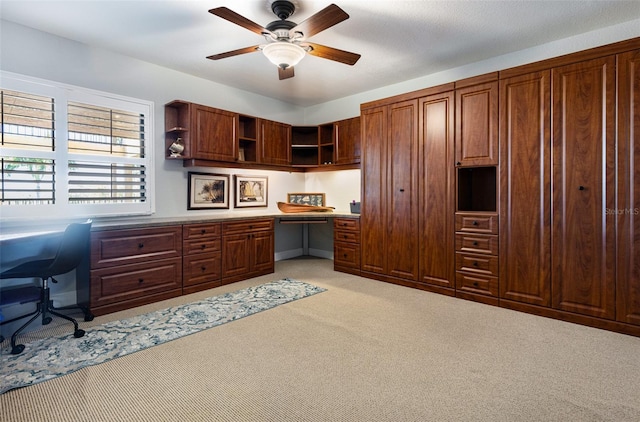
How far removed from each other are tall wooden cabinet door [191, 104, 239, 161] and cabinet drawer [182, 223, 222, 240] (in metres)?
0.93

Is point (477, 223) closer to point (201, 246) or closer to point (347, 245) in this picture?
point (347, 245)

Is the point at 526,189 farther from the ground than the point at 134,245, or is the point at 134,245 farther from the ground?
the point at 526,189

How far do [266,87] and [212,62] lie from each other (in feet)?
3.59

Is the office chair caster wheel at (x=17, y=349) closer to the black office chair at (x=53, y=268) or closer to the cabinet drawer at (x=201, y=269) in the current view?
the black office chair at (x=53, y=268)

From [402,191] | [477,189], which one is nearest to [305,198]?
[402,191]

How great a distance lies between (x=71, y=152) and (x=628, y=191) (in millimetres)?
5274

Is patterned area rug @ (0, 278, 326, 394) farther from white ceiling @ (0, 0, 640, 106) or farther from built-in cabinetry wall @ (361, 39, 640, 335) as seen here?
white ceiling @ (0, 0, 640, 106)

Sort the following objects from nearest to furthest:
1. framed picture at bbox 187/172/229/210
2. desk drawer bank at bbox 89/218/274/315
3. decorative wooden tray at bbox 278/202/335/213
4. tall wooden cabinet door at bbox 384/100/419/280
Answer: desk drawer bank at bbox 89/218/274/315, tall wooden cabinet door at bbox 384/100/419/280, framed picture at bbox 187/172/229/210, decorative wooden tray at bbox 278/202/335/213

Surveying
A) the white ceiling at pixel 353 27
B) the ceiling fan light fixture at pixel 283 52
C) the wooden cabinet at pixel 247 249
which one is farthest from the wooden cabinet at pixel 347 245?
the ceiling fan light fixture at pixel 283 52

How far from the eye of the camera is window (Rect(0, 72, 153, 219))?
3.13 metres

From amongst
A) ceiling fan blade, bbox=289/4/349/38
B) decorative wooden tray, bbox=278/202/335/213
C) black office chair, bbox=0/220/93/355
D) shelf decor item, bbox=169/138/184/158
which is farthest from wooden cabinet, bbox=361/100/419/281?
black office chair, bbox=0/220/93/355

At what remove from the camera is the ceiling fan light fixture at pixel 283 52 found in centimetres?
279

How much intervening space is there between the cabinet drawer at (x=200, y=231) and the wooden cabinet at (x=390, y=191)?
1972 millimetres

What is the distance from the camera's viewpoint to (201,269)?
4.04 m
